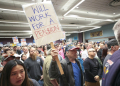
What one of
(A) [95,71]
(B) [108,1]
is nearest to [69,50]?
(A) [95,71]

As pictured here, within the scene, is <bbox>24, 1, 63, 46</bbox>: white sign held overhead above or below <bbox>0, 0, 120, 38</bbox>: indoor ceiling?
below

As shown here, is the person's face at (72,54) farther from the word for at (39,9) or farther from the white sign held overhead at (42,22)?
the word for at (39,9)

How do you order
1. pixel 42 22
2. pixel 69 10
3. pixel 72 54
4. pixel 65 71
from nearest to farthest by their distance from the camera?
pixel 42 22 < pixel 65 71 < pixel 72 54 < pixel 69 10

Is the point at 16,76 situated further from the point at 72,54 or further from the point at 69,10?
the point at 69,10

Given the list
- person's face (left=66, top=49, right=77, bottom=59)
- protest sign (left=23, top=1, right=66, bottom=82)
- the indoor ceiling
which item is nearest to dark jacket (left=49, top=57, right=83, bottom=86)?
person's face (left=66, top=49, right=77, bottom=59)

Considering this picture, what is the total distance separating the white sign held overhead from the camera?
1267 mm

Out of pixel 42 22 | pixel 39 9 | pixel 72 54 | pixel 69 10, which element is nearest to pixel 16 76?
pixel 42 22

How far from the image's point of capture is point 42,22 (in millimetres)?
1285

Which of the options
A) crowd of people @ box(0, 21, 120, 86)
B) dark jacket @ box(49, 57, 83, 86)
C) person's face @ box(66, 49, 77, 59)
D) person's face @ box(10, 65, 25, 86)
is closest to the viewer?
crowd of people @ box(0, 21, 120, 86)

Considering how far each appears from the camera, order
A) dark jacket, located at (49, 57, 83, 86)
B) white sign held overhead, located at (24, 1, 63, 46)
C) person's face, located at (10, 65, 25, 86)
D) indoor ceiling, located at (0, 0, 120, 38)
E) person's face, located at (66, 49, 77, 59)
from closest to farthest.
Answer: person's face, located at (10, 65, 25, 86), white sign held overhead, located at (24, 1, 63, 46), dark jacket, located at (49, 57, 83, 86), person's face, located at (66, 49, 77, 59), indoor ceiling, located at (0, 0, 120, 38)

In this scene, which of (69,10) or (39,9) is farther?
(69,10)

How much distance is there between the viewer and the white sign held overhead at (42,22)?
49.9 inches

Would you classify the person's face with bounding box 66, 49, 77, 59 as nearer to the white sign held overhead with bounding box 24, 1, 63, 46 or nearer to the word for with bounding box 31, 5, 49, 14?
the white sign held overhead with bounding box 24, 1, 63, 46

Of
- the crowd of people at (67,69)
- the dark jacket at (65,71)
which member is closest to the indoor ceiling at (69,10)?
the crowd of people at (67,69)
